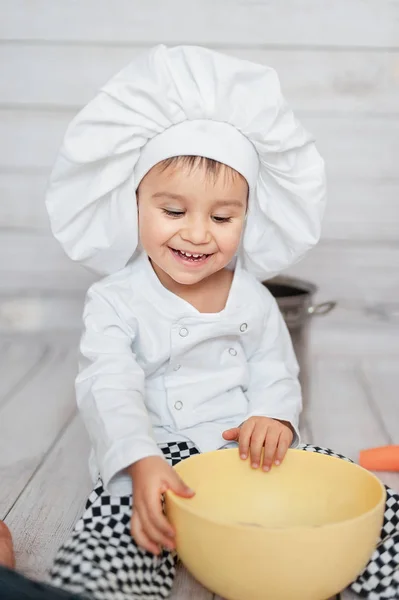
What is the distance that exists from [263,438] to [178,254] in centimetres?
28

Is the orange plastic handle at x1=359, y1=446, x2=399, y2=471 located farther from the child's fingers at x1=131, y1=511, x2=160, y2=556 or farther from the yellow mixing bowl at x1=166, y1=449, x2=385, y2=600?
the child's fingers at x1=131, y1=511, x2=160, y2=556

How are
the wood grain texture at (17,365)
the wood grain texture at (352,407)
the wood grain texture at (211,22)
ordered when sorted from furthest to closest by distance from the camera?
the wood grain texture at (211,22), the wood grain texture at (17,365), the wood grain texture at (352,407)

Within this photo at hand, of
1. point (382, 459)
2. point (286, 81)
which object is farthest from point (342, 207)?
point (382, 459)

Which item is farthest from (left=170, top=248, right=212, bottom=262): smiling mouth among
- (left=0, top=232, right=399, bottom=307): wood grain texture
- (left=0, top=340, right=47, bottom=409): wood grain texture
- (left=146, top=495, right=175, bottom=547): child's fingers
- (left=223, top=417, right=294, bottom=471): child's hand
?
(left=0, top=232, right=399, bottom=307): wood grain texture

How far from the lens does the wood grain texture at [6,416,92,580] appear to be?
1.01 metres

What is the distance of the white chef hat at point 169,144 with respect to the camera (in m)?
1.02

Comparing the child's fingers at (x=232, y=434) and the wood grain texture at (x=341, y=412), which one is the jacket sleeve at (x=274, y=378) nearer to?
the child's fingers at (x=232, y=434)

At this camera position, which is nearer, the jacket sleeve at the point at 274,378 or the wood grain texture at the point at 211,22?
the jacket sleeve at the point at 274,378

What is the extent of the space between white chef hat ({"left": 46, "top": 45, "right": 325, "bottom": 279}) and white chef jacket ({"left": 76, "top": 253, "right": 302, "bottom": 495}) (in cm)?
8

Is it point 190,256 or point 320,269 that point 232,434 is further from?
point 320,269

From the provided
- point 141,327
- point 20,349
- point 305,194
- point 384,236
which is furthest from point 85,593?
point 384,236

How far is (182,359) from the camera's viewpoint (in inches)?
44.6

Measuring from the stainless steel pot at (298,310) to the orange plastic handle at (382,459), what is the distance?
296mm

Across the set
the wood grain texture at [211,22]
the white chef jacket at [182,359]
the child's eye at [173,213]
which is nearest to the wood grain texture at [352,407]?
the white chef jacket at [182,359]
